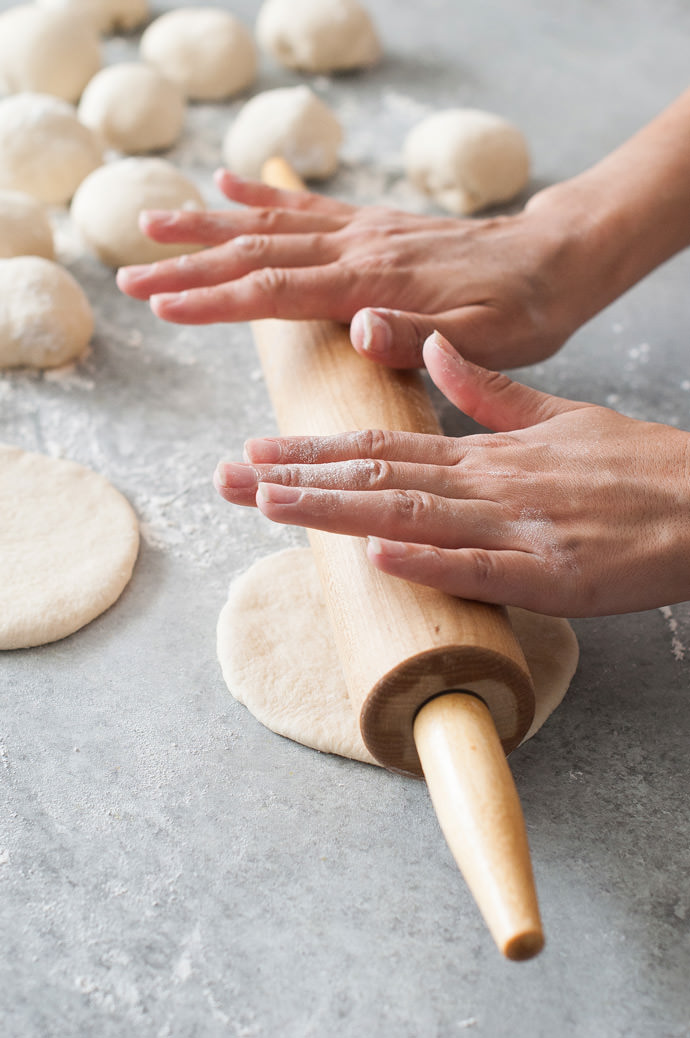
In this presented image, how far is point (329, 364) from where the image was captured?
1.51 m

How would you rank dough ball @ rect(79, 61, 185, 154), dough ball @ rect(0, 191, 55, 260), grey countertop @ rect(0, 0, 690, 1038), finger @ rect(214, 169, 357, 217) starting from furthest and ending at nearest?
dough ball @ rect(79, 61, 185, 154)
dough ball @ rect(0, 191, 55, 260)
finger @ rect(214, 169, 357, 217)
grey countertop @ rect(0, 0, 690, 1038)

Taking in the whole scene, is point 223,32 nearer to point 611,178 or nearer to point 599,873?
point 611,178

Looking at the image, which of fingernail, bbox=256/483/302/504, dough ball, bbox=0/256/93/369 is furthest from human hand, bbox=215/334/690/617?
dough ball, bbox=0/256/93/369

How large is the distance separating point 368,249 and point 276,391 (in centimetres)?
31

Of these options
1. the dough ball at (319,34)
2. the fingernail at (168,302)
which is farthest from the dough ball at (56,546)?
the dough ball at (319,34)

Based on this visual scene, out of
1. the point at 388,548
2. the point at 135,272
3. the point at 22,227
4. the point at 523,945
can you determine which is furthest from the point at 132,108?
the point at 523,945

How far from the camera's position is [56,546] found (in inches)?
59.7

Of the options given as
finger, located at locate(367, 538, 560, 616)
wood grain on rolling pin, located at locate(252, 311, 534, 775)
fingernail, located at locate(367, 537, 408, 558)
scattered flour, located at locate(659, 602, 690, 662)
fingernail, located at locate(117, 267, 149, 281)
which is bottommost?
scattered flour, located at locate(659, 602, 690, 662)

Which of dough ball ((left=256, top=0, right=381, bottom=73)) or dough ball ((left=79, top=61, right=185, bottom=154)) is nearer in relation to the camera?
dough ball ((left=79, top=61, right=185, bottom=154))

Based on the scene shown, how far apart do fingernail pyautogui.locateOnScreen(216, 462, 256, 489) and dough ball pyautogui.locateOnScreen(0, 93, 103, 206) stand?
1462 millimetres

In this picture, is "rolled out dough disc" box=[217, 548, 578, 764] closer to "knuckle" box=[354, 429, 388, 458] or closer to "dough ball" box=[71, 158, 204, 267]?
"knuckle" box=[354, 429, 388, 458]

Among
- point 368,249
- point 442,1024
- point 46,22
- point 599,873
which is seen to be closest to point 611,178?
point 368,249

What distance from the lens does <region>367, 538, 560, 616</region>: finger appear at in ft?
3.50

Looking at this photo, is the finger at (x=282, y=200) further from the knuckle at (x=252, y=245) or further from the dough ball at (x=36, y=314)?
the dough ball at (x=36, y=314)
